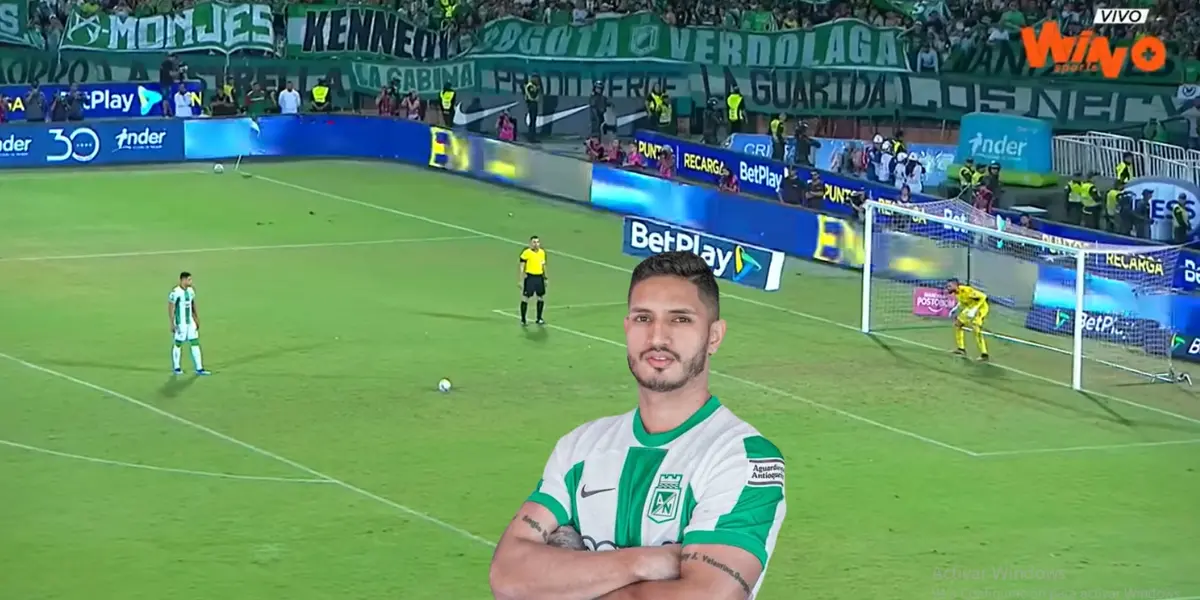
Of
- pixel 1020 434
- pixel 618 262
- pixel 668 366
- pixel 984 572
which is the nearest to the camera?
pixel 668 366

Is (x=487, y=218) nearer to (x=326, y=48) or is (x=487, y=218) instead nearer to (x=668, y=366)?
(x=326, y=48)

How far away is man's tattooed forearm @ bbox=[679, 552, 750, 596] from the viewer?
17.9ft

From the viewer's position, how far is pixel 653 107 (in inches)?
2157

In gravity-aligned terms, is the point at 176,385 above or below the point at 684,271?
below

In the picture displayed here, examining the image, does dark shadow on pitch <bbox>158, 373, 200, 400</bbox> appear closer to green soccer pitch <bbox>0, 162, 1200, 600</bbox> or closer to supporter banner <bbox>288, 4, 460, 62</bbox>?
green soccer pitch <bbox>0, 162, 1200, 600</bbox>

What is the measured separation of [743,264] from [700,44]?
79.4ft

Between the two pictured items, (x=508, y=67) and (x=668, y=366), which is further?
(x=508, y=67)

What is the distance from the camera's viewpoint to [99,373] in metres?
28.4

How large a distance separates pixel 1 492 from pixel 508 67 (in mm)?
36780

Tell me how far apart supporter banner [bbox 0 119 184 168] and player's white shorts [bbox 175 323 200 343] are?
24.3 meters

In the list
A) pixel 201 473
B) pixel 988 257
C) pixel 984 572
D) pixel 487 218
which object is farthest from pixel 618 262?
pixel 984 572

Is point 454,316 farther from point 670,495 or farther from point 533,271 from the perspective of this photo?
point 670,495

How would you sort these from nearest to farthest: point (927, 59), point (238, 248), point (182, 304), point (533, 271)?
point (182, 304) → point (533, 271) → point (238, 248) → point (927, 59)

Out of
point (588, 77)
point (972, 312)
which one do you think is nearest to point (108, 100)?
point (588, 77)
